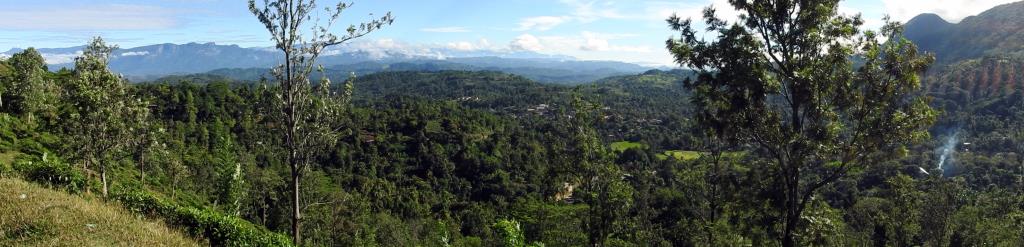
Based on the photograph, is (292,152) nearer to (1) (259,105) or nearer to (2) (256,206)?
(1) (259,105)

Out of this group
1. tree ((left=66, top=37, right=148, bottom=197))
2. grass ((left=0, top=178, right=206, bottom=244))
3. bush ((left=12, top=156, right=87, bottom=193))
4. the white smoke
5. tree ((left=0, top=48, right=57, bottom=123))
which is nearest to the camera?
grass ((left=0, top=178, right=206, bottom=244))

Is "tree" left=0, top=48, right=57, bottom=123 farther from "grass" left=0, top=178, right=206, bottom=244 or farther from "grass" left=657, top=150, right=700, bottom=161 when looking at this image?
"grass" left=657, top=150, right=700, bottom=161

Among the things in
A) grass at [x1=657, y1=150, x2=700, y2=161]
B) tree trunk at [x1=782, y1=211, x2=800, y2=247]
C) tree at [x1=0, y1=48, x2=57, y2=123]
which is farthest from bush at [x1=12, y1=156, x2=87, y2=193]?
grass at [x1=657, y1=150, x2=700, y2=161]

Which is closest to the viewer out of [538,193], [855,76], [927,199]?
[855,76]

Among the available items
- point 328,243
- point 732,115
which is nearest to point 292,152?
point 732,115

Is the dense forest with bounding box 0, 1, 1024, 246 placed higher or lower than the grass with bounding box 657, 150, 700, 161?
higher

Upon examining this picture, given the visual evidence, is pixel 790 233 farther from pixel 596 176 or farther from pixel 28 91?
pixel 28 91

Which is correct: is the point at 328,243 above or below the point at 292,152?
below
